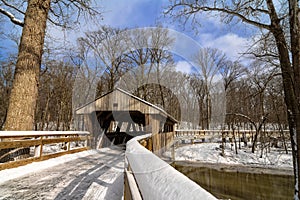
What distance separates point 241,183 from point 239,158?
435 cm

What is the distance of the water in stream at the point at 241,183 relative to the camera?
8398 mm

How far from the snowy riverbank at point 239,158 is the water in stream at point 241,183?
1.54 metres

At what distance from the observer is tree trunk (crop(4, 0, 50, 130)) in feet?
15.5

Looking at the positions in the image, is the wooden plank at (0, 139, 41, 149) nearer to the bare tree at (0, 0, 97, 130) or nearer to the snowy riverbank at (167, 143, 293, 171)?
the bare tree at (0, 0, 97, 130)

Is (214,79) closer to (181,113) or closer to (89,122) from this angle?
(181,113)

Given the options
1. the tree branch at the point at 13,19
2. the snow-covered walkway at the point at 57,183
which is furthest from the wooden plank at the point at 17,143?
the tree branch at the point at 13,19

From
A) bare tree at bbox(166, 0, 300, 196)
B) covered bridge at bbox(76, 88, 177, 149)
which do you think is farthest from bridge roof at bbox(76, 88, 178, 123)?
bare tree at bbox(166, 0, 300, 196)

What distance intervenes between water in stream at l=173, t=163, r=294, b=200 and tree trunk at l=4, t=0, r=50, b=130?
775cm

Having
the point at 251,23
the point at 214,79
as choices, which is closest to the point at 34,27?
the point at 251,23

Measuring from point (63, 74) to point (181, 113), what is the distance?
13.8 m

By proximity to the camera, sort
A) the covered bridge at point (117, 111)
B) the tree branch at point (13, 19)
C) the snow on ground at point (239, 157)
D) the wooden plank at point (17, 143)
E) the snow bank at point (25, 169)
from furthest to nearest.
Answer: the snow on ground at point (239, 157) → the covered bridge at point (117, 111) → the tree branch at point (13, 19) → the wooden plank at point (17, 143) → the snow bank at point (25, 169)

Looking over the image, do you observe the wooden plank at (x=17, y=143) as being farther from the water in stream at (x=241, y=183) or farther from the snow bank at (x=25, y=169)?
the water in stream at (x=241, y=183)

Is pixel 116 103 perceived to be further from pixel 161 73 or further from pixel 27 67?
pixel 161 73

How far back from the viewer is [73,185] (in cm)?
336
